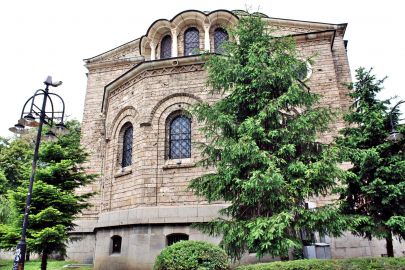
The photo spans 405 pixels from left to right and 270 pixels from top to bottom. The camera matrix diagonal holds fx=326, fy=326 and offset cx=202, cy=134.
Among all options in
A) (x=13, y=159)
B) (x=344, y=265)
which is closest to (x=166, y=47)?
(x=344, y=265)

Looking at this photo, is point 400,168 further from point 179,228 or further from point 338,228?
point 179,228

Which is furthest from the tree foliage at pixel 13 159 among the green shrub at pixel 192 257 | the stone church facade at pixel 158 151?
the green shrub at pixel 192 257

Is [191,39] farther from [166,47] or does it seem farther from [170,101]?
[170,101]

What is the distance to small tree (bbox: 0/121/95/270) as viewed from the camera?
1065 cm

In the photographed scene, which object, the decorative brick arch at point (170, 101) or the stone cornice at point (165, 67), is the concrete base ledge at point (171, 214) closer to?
the decorative brick arch at point (170, 101)

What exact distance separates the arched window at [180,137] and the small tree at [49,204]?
3.55m

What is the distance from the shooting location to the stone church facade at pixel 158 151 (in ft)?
37.1

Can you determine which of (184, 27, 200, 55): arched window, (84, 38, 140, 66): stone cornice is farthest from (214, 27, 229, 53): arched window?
(84, 38, 140, 66): stone cornice

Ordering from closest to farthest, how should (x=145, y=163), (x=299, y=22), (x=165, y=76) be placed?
(x=145, y=163) → (x=165, y=76) → (x=299, y=22)

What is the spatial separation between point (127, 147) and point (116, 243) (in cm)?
395

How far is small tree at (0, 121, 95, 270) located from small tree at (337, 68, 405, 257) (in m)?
9.18

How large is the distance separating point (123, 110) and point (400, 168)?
10.7 meters

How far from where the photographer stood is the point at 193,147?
484 inches

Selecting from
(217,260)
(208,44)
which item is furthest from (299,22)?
(217,260)
